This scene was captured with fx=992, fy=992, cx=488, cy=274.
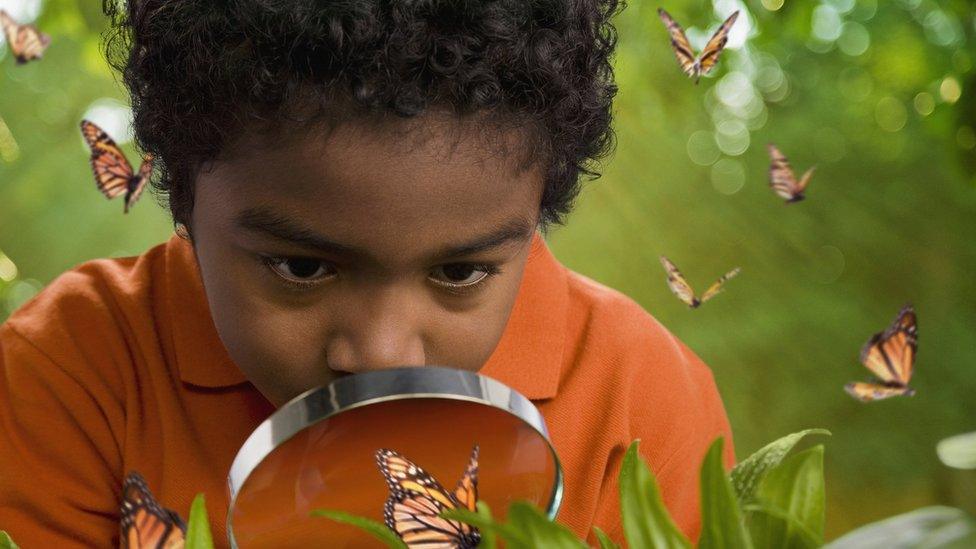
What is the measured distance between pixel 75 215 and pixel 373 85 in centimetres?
134

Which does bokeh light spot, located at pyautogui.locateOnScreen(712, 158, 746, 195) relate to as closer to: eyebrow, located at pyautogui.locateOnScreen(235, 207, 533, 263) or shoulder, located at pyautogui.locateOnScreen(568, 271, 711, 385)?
shoulder, located at pyautogui.locateOnScreen(568, 271, 711, 385)

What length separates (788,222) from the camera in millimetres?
1877

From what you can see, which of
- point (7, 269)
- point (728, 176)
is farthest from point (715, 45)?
point (7, 269)

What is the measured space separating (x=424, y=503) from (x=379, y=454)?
61mm

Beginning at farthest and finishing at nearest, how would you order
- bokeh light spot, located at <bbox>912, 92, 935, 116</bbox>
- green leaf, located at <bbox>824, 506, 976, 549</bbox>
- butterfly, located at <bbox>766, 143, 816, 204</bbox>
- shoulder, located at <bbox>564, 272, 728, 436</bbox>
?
1. bokeh light spot, located at <bbox>912, 92, 935, 116</bbox>
2. butterfly, located at <bbox>766, 143, 816, 204</bbox>
3. shoulder, located at <bbox>564, 272, 728, 436</bbox>
4. green leaf, located at <bbox>824, 506, 976, 549</bbox>

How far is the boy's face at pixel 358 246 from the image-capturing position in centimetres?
60

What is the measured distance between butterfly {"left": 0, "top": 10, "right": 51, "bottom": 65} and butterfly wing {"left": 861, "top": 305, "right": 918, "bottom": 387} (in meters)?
1.04

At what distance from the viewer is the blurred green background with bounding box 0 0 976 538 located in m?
1.75

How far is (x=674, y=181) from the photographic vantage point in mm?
1863

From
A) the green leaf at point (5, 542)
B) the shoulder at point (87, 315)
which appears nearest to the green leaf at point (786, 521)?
the green leaf at point (5, 542)

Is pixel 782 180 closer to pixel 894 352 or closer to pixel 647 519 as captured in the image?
pixel 894 352

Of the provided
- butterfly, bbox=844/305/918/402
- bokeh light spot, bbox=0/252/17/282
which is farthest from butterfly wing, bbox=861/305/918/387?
bokeh light spot, bbox=0/252/17/282

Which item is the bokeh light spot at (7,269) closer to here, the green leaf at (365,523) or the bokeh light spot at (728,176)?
the bokeh light spot at (728,176)

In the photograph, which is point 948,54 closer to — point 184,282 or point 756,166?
point 756,166
